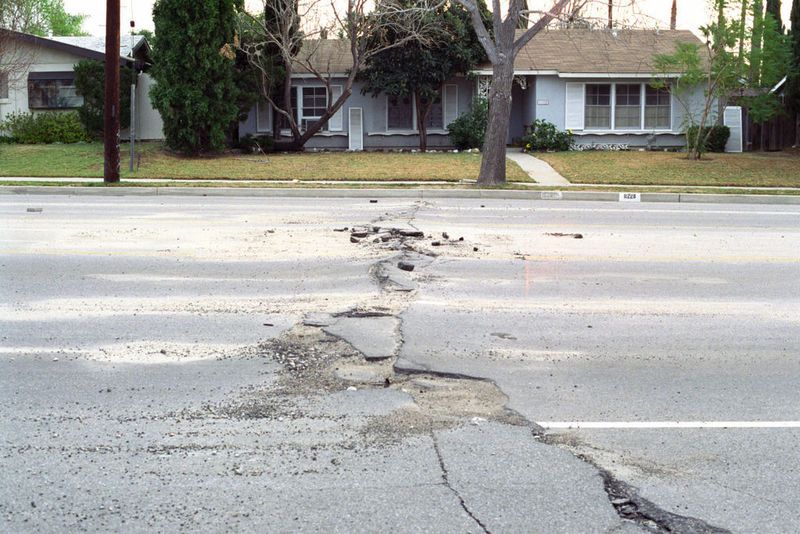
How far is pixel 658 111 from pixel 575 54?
3.83 m

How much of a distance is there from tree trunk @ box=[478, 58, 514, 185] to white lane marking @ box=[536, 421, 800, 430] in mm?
17813

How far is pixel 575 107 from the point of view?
3428cm

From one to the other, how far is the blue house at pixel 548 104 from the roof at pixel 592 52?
0.13ft

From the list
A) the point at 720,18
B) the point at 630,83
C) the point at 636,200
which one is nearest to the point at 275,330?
the point at 636,200

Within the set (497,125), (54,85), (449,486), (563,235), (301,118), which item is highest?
(54,85)

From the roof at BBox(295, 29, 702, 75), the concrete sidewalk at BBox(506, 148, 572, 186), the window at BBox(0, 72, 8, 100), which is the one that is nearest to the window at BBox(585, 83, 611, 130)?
the roof at BBox(295, 29, 702, 75)

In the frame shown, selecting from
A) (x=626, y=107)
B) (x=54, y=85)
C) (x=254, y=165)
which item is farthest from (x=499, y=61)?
Answer: (x=54, y=85)

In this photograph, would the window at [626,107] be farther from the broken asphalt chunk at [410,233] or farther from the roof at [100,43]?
the broken asphalt chunk at [410,233]

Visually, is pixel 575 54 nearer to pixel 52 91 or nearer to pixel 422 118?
pixel 422 118

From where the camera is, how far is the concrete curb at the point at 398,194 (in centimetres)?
2062

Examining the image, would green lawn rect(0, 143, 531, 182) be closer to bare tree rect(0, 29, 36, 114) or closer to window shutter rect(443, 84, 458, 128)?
bare tree rect(0, 29, 36, 114)

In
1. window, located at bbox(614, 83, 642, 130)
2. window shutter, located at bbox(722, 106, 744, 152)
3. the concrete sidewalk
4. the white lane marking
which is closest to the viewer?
the white lane marking

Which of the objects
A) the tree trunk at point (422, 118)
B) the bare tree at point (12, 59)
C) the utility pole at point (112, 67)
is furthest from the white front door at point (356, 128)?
the utility pole at point (112, 67)

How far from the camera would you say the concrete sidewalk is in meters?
24.8
